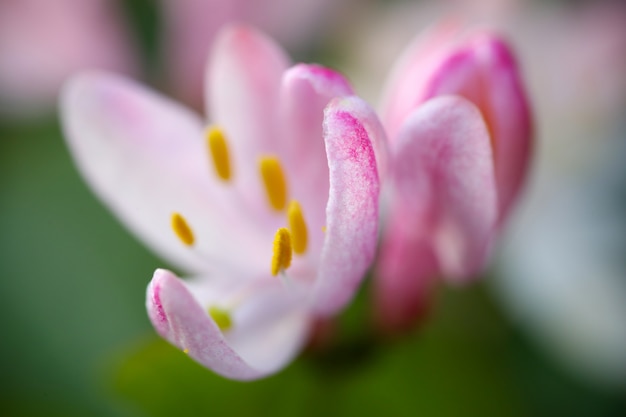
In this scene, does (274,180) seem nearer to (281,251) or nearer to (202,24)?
(281,251)

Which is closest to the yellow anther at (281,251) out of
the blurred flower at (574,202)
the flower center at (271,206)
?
the flower center at (271,206)

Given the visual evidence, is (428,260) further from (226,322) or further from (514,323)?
(514,323)

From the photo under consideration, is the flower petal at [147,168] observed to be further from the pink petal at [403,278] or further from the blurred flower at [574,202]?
the blurred flower at [574,202]

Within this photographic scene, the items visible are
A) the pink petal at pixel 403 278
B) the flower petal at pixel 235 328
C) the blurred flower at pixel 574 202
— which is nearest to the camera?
the flower petal at pixel 235 328

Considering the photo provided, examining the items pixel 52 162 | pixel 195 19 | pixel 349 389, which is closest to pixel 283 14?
pixel 195 19

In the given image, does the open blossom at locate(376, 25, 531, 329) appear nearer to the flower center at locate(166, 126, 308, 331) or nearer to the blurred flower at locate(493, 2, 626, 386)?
the flower center at locate(166, 126, 308, 331)
